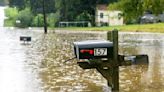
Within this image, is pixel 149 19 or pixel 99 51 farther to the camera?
pixel 149 19

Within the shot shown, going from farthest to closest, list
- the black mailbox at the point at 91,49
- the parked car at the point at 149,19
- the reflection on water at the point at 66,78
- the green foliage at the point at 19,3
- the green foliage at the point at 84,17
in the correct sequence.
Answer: the green foliage at the point at 19,3 < the green foliage at the point at 84,17 < the parked car at the point at 149,19 < the reflection on water at the point at 66,78 < the black mailbox at the point at 91,49

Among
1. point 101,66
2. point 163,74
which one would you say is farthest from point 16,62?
point 101,66

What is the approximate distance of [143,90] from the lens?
45.2ft

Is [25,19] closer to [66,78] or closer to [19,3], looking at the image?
[19,3]

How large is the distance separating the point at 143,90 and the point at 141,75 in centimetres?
329

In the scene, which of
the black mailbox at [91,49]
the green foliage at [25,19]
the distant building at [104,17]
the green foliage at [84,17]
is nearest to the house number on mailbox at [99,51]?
the black mailbox at [91,49]

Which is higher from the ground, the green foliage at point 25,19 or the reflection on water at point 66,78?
the reflection on water at point 66,78

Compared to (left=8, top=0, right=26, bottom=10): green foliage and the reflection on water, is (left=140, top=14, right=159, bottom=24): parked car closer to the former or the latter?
(left=8, top=0, right=26, bottom=10): green foliage

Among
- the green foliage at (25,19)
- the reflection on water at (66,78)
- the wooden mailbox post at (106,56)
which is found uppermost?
the wooden mailbox post at (106,56)

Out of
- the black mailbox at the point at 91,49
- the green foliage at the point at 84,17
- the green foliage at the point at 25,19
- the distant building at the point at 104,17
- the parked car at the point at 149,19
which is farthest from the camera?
the green foliage at the point at 25,19

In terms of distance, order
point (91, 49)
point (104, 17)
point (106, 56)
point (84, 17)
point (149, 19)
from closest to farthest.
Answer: point (91, 49)
point (106, 56)
point (149, 19)
point (84, 17)
point (104, 17)

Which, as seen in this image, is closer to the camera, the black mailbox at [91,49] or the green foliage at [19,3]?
the black mailbox at [91,49]

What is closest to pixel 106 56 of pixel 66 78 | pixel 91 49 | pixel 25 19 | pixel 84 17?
pixel 91 49

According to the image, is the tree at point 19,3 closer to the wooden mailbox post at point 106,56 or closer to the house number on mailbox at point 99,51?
the wooden mailbox post at point 106,56
